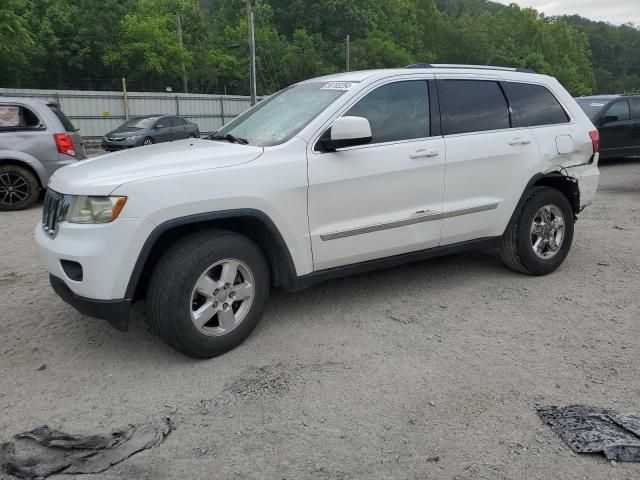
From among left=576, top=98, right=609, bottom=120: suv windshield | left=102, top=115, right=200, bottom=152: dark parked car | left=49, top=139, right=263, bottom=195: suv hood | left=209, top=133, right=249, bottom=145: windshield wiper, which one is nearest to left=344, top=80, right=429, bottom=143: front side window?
left=209, top=133, right=249, bottom=145: windshield wiper

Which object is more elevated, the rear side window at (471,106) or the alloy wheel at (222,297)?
the rear side window at (471,106)

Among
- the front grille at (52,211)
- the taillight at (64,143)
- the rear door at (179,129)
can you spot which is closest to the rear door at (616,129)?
the taillight at (64,143)

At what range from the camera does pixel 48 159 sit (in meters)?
8.86

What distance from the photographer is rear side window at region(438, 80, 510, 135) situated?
4.63m

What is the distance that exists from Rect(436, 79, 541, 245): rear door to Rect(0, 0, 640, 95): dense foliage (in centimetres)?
2144

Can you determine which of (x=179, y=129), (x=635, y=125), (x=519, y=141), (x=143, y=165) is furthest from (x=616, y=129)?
(x=179, y=129)

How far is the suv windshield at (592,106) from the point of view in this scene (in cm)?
1287

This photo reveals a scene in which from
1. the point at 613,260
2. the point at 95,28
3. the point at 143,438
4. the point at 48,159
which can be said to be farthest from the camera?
the point at 95,28

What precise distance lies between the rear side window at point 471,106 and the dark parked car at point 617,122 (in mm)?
9092

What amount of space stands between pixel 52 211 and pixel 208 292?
3.80 ft

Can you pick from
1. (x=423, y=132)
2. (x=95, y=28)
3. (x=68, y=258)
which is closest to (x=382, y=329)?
(x=423, y=132)

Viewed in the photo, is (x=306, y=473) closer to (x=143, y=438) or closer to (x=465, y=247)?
(x=143, y=438)

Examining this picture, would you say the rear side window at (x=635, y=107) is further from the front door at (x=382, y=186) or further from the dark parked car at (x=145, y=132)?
the dark parked car at (x=145, y=132)

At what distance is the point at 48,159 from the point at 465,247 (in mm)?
6850
